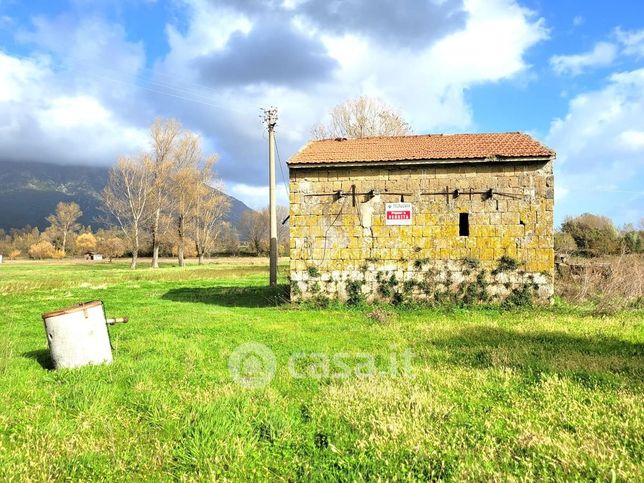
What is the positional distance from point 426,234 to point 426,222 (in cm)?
39

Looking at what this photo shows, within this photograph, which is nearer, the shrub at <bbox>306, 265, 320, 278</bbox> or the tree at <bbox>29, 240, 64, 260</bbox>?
the shrub at <bbox>306, 265, 320, 278</bbox>

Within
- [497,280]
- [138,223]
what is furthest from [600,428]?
[138,223]

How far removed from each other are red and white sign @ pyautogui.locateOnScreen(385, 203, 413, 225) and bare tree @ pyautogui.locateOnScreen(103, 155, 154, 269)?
1381 inches

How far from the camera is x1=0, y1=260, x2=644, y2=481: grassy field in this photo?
11.9ft

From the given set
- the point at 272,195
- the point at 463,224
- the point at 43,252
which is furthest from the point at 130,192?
the point at 43,252

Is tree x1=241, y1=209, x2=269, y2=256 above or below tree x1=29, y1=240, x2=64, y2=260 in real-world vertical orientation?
above

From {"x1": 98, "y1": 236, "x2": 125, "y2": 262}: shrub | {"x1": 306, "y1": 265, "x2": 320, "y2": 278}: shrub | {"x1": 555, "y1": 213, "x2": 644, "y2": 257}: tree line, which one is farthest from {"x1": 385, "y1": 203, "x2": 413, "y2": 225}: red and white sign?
{"x1": 98, "y1": 236, "x2": 125, "y2": 262}: shrub

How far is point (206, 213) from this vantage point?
51250 millimetres

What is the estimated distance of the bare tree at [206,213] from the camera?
160 feet

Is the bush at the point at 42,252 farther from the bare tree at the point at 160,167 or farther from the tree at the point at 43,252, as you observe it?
the bare tree at the point at 160,167

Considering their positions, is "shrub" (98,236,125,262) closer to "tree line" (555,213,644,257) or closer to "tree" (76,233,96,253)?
"tree" (76,233,96,253)

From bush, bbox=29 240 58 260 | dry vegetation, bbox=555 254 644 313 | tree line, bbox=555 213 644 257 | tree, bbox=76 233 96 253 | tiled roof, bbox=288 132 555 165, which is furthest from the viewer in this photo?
tree, bbox=76 233 96 253

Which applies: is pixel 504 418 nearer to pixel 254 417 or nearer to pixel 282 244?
pixel 254 417

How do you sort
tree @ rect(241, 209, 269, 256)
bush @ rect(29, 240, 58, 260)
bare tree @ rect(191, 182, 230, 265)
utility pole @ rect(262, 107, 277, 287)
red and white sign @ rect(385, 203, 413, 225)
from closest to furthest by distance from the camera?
red and white sign @ rect(385, 203, 413, 225)
utility pole @ rect(262, 107, 277, 287)
bare tree @ rect(191, 182, 230, 265)
tree @ rect(241, 209, 269, 256)
bush @ rect(29, 240, 58, 260)
